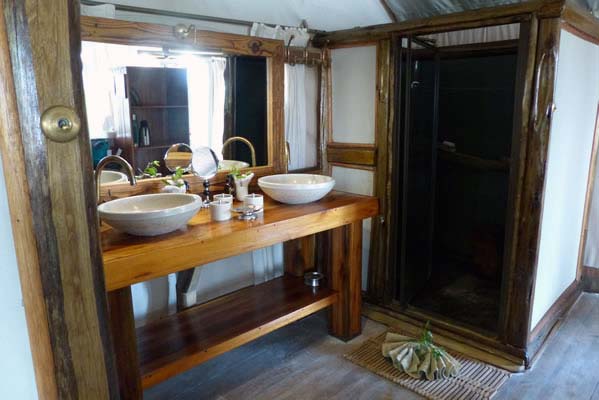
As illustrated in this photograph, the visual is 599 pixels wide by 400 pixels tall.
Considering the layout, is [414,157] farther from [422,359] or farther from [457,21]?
[422,359]

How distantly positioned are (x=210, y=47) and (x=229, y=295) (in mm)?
1451

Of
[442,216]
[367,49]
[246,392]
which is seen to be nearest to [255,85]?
[367,49]

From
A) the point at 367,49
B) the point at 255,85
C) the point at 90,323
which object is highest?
the point at 367,49

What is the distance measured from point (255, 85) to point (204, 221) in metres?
1.08

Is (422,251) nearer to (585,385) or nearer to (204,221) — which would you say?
(585,385)

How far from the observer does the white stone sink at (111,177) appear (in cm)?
232

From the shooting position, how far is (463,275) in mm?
3775

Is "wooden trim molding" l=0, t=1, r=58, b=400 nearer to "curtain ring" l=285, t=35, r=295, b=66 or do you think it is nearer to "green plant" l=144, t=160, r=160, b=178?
"green plant" l=144, t=160, r=160, b=178

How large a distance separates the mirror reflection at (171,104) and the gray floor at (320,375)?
3.70 feet

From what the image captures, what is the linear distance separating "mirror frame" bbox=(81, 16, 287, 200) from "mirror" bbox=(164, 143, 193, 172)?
8 centimetres

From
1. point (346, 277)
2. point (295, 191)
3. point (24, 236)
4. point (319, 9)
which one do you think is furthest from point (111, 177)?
point (319, 9)

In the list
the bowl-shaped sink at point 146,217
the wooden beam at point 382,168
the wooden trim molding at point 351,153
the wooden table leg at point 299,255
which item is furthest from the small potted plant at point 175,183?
the wooden beam at point 382,168

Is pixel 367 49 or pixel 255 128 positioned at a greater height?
pixel 367 49

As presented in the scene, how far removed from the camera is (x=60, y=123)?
2.37ft
